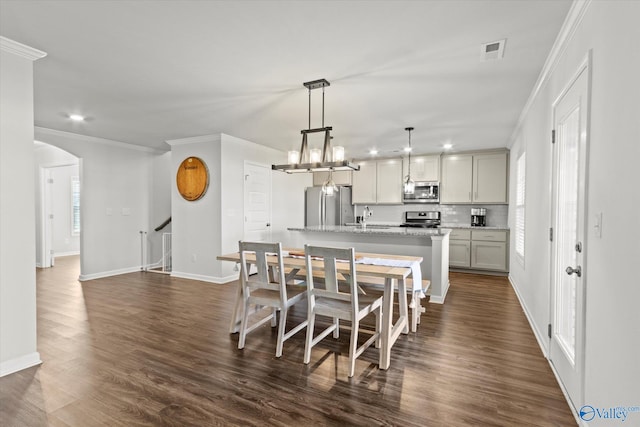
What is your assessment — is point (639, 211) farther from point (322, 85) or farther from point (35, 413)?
point (35, 413)

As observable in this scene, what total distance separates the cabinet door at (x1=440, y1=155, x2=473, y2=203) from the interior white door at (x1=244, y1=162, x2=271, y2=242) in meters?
3.62

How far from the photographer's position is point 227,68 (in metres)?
2.83

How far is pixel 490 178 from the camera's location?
248 inches

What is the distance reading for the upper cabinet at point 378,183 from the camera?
714cm

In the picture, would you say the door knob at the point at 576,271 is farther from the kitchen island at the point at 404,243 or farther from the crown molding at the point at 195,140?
the crown molding at the point at 195,140

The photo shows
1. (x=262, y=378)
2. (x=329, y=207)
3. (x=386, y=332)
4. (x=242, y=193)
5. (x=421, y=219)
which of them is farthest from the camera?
(x=329, y=207)

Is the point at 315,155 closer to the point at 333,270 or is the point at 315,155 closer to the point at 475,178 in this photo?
the point at 333,270

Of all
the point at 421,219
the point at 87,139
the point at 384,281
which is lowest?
the point at 384,281

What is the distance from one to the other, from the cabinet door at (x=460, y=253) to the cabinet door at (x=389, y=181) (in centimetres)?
150

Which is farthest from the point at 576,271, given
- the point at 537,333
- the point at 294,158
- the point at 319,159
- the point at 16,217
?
the point at 16,217

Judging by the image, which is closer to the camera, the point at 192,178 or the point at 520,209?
the point at 520,209

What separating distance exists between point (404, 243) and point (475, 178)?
2901 mm

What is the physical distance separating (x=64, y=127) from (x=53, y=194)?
4.51m

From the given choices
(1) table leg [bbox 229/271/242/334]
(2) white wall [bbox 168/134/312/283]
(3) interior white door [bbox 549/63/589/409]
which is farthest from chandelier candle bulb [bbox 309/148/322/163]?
(2) white wall [bbox 168/134/312/283]
